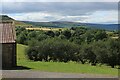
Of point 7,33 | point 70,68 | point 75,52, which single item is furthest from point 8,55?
point 75,52

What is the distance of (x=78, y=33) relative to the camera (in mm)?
99750

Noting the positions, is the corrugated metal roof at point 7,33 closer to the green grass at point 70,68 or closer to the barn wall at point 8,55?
the barn wall at point 8,55

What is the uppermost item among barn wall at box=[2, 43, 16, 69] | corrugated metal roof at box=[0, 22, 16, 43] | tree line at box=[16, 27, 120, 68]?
corrugated metal roof at box=[0, 22, 16, 43]

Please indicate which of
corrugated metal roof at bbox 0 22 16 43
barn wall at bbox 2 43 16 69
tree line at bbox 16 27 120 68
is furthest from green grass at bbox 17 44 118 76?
tree line at bbox 16 27 120 68

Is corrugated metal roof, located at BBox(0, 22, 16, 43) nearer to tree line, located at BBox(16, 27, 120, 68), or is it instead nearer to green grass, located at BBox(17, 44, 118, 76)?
green grass, located at BBox(17, 44, 118, 76)

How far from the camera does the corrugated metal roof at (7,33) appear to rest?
30745mm

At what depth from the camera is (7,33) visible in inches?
1273

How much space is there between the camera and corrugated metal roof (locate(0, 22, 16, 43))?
3075 centimetres

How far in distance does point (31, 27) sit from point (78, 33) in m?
22.8

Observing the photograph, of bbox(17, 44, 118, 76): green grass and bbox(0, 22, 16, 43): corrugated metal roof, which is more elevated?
bbox(0, 22, 16, 43): corrugated metal roof

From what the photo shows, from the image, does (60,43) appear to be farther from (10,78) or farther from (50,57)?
(10,78)

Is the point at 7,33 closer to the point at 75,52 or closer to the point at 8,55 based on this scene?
the point at 8,55

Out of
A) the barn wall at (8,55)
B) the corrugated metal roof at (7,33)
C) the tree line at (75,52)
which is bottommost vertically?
the tree line at (75,52)

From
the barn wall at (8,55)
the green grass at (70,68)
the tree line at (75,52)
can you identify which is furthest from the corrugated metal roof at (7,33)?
the tree line at (75,52)
